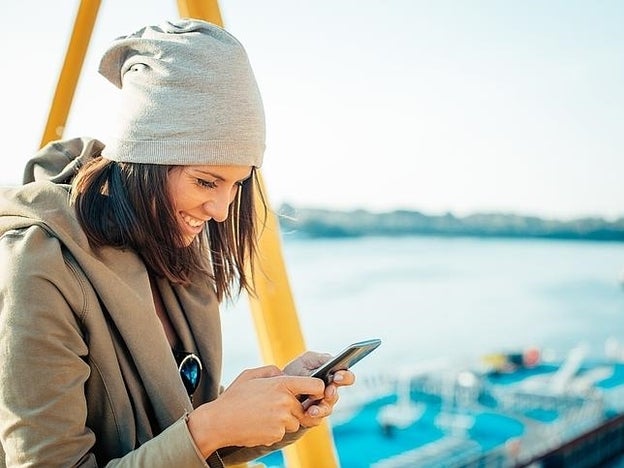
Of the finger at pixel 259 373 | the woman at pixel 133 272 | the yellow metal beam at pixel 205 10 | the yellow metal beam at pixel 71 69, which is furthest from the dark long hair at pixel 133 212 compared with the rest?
the yellow metal beam at pixel 71 69

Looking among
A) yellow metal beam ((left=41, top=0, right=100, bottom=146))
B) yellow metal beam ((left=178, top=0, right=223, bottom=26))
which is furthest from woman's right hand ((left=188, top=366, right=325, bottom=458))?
yellow metal beam ((left=41, top=0, right=100, bottom=146))

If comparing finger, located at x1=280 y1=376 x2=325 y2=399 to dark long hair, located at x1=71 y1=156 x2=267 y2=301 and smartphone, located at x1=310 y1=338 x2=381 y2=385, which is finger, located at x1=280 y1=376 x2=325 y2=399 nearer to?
smartphone, located at x1=310 y1=338 x2=381 y2=385

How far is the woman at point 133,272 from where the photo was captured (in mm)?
670

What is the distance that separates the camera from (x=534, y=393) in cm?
1684

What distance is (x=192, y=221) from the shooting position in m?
0.79

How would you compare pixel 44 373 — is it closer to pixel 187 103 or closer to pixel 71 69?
pixel 187 103

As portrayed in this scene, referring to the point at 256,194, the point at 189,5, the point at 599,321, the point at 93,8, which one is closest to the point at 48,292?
the point at 256,194

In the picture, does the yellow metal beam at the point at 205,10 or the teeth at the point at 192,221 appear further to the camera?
the yellow metal beam at the point at 205,10

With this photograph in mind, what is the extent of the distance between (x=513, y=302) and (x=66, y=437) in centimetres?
3183

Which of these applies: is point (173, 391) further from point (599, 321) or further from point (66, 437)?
point (599, 321)

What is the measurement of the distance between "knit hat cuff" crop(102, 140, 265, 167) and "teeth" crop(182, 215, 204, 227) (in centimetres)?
6

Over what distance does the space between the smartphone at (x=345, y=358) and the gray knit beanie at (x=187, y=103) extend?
20 cm

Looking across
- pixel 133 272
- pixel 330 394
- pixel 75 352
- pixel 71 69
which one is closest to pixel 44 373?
pixel 75 352

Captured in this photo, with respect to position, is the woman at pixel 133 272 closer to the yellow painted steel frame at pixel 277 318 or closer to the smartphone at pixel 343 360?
the smartphone at pixel 343 360
